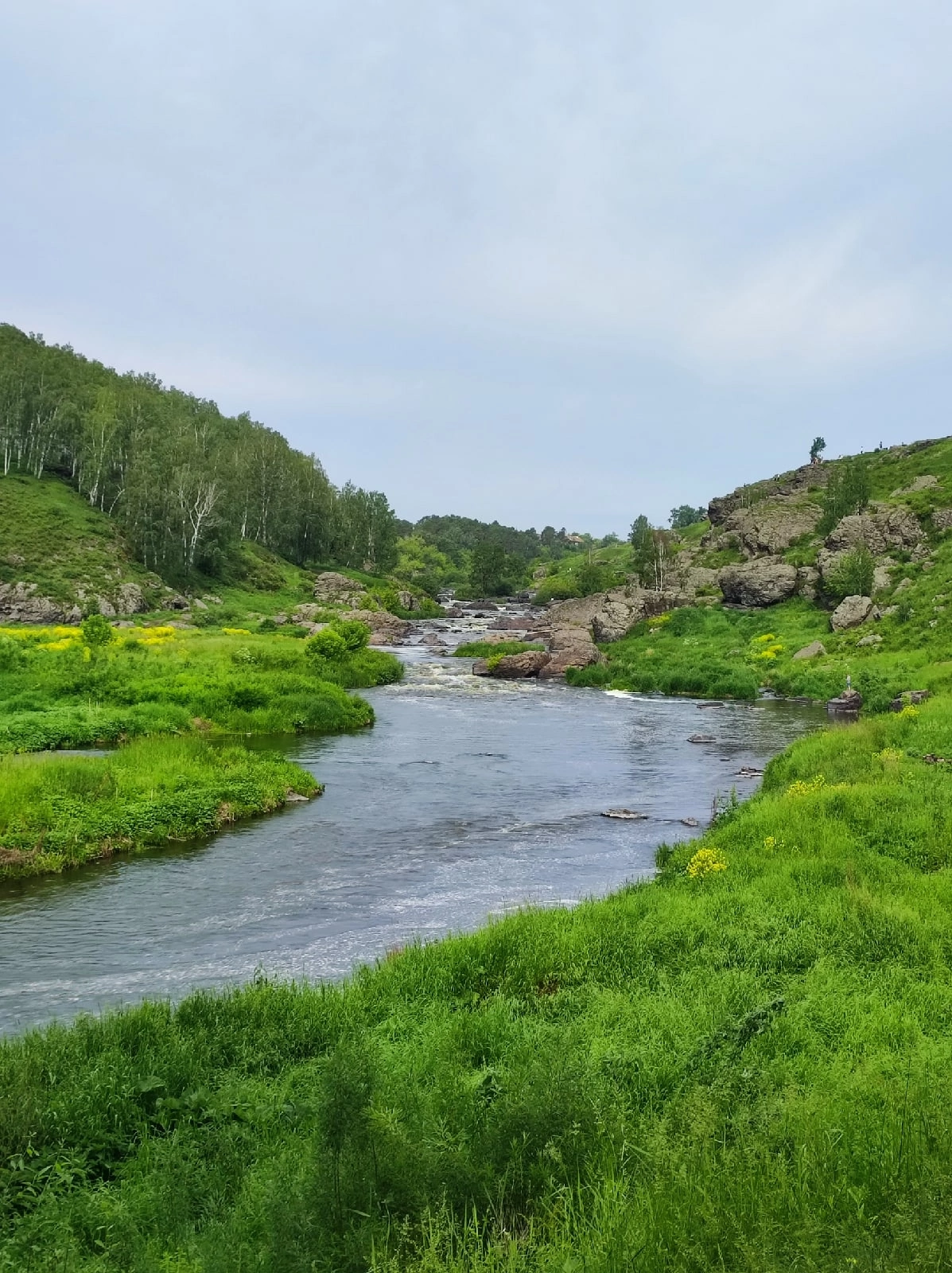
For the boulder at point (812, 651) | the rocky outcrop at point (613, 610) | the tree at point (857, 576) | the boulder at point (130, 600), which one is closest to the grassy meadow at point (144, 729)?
the boulder at point (130, 600)

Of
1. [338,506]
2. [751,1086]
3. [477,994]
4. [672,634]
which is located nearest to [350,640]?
[672,634]

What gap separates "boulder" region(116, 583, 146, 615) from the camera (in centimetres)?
7469

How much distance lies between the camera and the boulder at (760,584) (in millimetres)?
75000

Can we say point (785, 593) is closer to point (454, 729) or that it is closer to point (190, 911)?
point (454, 729)

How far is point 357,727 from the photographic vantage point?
36719mm

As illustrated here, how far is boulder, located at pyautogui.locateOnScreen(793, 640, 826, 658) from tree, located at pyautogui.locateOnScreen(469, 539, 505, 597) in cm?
9212

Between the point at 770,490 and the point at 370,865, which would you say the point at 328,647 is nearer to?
the point at 370,865

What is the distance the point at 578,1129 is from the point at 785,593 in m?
74.3

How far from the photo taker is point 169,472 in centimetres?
9294

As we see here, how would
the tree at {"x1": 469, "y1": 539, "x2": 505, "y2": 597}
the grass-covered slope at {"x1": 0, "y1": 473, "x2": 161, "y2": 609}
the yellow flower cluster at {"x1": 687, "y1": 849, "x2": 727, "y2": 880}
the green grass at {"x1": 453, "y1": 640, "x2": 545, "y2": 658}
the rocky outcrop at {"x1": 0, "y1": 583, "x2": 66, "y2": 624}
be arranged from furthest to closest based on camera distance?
the tree at {"x1": 469, "y1": 539, "x2": 505, "y2": 597} < the grass-covered slope at {"x1": 0, "y1": 473, "x2": 161, "y2": 609} < the rocky outcrop at {"x1": 0, "y1": 583, "x2": 66, "y2": 624} < the green grass at {"x1": 453, "y1": 640, "x2": 545, "y2": 658} < the yellow flower cluster at {"x1": 687, "y1": 849, "x2": 727, "y2": 880}

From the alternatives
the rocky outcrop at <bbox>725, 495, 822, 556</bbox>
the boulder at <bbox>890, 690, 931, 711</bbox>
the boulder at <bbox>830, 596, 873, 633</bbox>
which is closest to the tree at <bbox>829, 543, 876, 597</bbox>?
the boulder at <bbox>830, 596, 873, 633</bbox>

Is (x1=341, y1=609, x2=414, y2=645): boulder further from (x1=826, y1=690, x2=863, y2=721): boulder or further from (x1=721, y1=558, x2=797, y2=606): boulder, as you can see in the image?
(x1=826, y1=690, x2=863, y2=721): boulder

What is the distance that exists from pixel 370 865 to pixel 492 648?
47220 millimetres

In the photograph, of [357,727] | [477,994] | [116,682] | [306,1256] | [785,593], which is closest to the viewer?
[306,1256]
